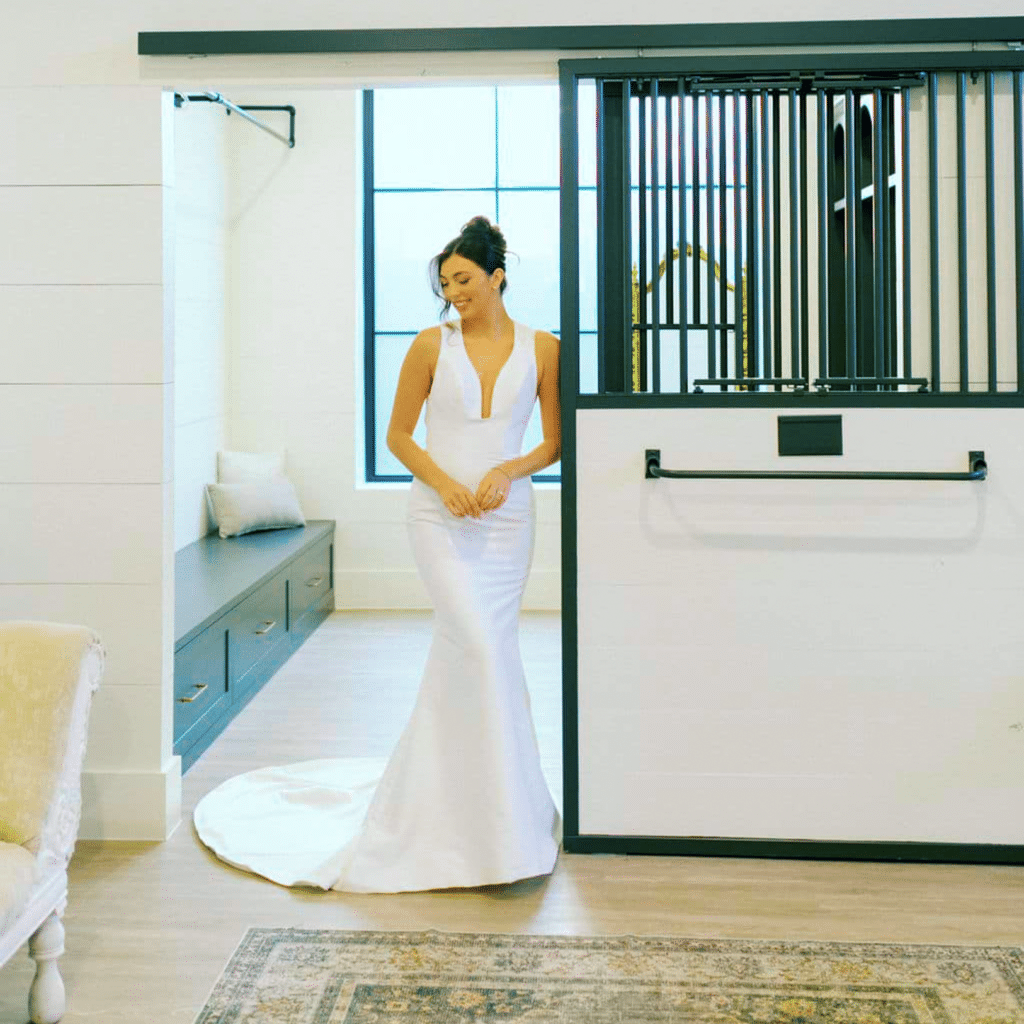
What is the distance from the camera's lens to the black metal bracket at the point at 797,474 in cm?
354

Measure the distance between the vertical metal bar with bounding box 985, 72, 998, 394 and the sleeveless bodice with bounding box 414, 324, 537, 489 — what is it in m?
1.20

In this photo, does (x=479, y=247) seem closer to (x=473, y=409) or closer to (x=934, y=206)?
(x=473, y=409)

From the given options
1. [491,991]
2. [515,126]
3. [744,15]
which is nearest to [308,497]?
[515,126]

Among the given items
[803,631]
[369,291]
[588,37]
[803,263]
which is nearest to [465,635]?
[803,631]

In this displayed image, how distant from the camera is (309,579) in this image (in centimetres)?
708

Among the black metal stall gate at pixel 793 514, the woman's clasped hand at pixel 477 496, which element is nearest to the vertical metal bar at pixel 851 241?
the black metal stall gate at pixel 793 514

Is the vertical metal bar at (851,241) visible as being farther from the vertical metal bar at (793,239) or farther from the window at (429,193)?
the window at (429,193)

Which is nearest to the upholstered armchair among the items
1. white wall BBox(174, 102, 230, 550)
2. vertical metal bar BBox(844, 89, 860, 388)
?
vertical metal bar BBox(844, 89, 860, 388)

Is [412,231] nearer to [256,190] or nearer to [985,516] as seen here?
[256,190]

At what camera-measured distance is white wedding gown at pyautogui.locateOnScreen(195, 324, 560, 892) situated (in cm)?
350

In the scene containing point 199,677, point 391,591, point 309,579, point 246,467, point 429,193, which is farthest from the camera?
point 429,193

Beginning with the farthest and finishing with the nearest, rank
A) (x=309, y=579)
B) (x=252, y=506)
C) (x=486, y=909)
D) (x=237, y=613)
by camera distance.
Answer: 1. (x=252, y=506)
2. (x=309, y=579)
3. (x=237, y=613)
4. (x=486, y=909)

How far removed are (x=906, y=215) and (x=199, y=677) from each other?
2809 millimetres

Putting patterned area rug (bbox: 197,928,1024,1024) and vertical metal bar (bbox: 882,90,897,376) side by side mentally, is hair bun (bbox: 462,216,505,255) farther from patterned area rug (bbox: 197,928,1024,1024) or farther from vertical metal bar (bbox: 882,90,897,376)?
patterned area rug (bbox: 197,928,1024,1024)
